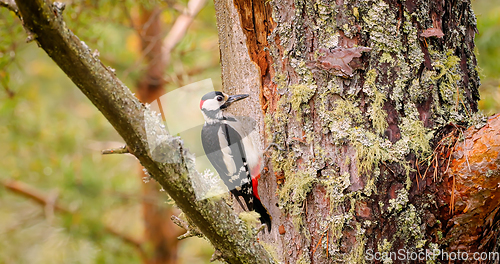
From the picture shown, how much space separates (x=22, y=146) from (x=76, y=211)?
1.31 metres

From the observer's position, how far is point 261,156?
169cm

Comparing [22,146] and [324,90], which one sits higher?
[22,146]

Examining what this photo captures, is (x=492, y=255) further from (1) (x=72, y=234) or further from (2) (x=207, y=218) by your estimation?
(1) (x=72, y=234)

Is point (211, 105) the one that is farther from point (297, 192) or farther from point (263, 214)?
point (297, 192)

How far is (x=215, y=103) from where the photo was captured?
81.9 inches

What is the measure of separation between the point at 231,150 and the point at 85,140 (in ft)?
10.1

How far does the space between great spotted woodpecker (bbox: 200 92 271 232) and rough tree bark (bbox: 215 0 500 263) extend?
241 mm

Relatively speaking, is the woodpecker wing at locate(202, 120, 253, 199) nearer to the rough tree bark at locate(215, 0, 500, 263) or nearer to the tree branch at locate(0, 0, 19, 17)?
the rough tree bark at locate(215, 0, 500, 263)

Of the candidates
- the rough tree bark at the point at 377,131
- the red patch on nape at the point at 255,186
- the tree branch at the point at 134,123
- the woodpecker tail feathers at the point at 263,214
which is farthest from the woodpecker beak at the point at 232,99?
the tree branch at the point at 134,123

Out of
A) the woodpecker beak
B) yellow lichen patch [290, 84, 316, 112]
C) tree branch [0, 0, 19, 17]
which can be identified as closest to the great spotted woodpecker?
the woodpecker beak

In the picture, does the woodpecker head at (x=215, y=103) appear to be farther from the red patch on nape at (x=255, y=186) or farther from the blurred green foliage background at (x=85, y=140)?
the blurred green foliage background at (x=85, y=140)

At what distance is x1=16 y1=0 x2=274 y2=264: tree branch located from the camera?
751 mm

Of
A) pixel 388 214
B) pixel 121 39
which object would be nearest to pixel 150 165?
pixel 388 214

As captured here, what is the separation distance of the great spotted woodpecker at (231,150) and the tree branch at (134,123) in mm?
552
